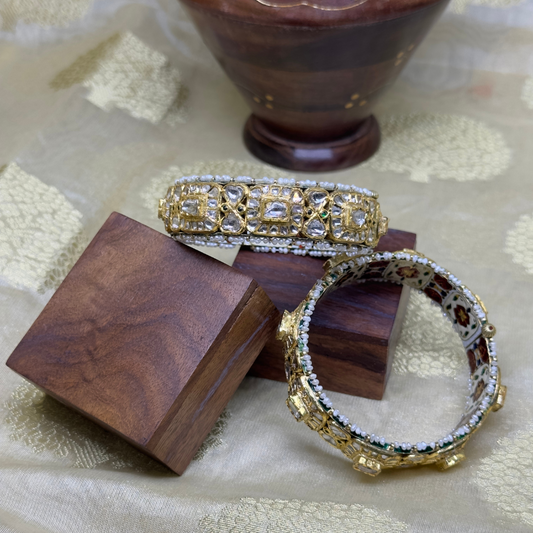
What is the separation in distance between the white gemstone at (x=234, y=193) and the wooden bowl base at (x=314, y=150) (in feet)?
1.46

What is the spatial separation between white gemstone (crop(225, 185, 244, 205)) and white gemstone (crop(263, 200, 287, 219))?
32 mm

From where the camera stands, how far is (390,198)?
1.05 meters

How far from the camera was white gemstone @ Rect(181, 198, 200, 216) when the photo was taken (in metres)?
0.65

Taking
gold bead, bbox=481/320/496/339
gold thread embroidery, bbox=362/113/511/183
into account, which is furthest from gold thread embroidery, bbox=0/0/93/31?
gold bead, bbox=481/320/496/339

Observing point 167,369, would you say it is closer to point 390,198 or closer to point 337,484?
point 337,484

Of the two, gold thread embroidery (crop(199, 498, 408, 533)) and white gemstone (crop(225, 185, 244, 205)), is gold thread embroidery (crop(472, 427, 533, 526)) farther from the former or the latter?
white gemstone (crop(225, 185, 244, 205))

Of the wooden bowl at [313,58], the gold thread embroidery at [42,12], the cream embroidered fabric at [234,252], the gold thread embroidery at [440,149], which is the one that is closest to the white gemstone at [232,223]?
the cream embroidered fabric at [234,252]

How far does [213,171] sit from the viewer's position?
1080 mm

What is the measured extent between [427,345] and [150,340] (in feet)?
1.27

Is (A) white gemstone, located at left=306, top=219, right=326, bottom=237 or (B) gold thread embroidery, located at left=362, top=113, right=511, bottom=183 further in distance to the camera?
(B) gold thread embroidery, located at left=362, top=113, right=511, bottom=183

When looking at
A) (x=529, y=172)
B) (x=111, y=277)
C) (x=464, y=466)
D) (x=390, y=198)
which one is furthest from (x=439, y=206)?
(x=111, y=277)

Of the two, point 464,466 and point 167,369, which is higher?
point 167,369

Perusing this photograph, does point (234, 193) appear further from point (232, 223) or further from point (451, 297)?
point (451, 297)

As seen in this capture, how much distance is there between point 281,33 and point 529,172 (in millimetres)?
539
